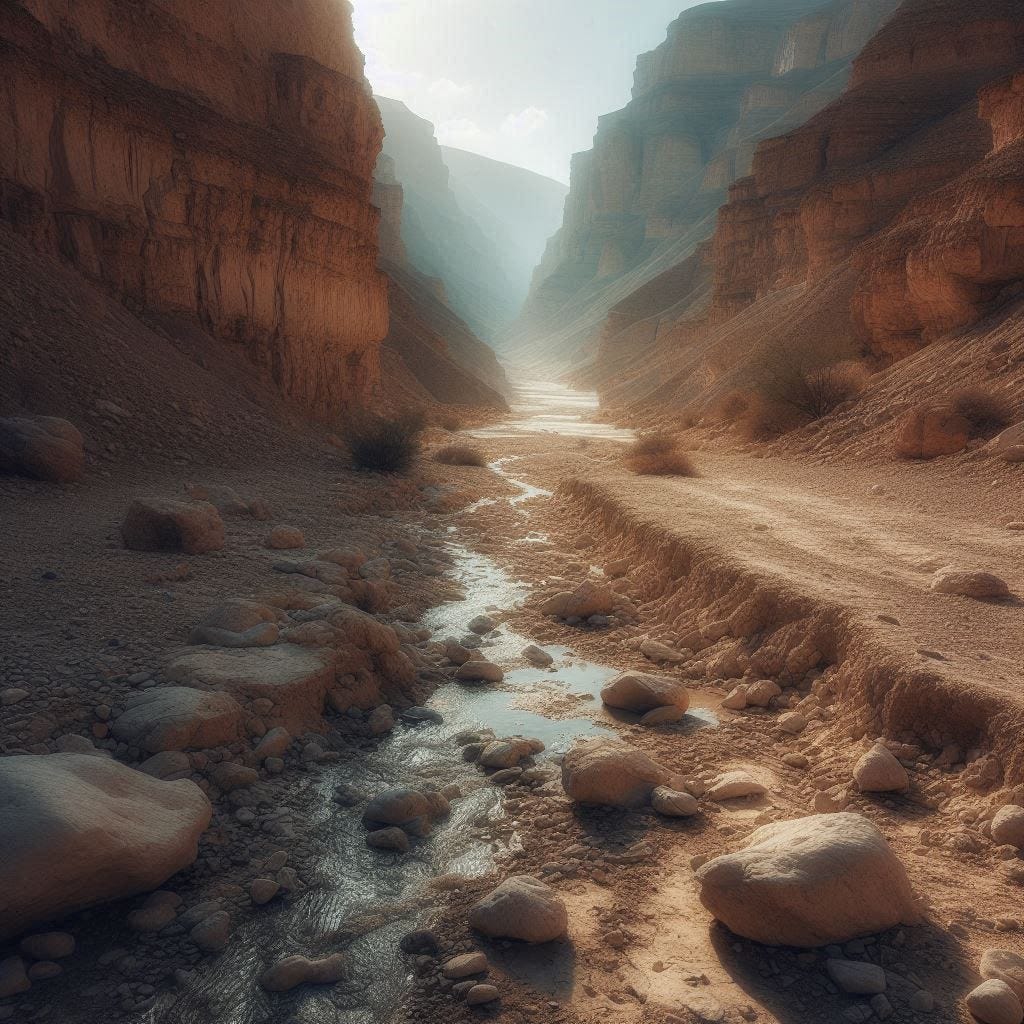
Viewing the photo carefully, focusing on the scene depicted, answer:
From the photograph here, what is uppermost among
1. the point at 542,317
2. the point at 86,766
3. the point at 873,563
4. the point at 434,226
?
the point at 434,226

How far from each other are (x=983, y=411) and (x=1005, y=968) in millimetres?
11206

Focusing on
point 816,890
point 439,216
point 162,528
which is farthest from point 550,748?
point 439,216

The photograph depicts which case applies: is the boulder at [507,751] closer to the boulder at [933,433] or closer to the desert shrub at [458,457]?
the boulder at [933,433]

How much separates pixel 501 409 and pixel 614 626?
3011cm

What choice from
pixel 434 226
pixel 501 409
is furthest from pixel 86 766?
pixel 434 226

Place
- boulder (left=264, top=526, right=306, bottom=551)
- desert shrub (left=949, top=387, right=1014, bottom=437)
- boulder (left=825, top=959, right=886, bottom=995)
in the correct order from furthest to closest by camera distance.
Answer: desert shrub (left=949, top=387, right=1014, bottom=437) < boulder (left=264, top=526, right=306, bottom=551) < boulder (left=825, top=959, right=886, bottom=995)

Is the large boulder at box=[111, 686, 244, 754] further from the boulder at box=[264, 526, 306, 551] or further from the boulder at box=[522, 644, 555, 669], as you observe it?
the boulder at box=[264, 526, 306, 551]

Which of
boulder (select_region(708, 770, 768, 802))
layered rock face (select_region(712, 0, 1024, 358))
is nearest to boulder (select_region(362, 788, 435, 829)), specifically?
boulder (select_region(708, 770, 768, 802))

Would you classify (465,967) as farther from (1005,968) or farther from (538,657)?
(538,657)

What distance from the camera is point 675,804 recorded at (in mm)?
4312

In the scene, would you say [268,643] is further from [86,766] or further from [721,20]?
[721,20]

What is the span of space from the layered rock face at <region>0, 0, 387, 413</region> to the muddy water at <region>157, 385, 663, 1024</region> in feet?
34.5

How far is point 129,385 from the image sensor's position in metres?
11.3

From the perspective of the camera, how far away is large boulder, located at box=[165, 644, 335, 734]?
15.7ft
